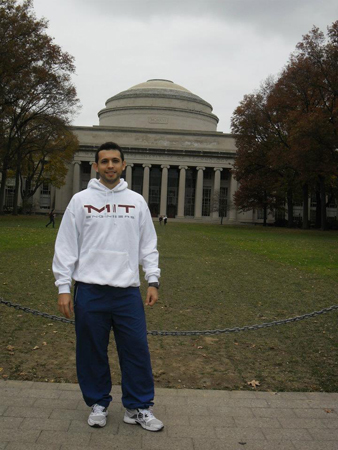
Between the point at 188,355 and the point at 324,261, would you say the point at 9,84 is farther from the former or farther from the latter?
the point at 188,355

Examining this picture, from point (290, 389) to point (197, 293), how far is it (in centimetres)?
602

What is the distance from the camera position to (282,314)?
923 centimetres

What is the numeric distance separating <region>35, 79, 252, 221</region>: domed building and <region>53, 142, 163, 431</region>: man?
69594 millimetres

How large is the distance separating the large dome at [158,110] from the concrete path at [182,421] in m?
77.4

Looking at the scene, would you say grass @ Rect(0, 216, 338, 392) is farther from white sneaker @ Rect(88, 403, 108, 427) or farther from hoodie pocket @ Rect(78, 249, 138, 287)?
hoodie pocket @ Rect(78, 249, 138, 287)

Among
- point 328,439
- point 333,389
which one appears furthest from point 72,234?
point 333,389

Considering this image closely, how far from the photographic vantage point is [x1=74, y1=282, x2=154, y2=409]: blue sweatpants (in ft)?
14.2

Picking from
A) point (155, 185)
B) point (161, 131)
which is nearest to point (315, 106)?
point (161, 131)

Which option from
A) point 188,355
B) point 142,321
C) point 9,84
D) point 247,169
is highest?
point 9,84

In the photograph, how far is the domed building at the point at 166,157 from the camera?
76562mm

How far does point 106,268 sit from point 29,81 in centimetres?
3601

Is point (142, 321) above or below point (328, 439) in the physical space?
above

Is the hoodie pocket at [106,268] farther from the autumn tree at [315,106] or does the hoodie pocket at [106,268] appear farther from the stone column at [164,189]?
the stone column at [164,189]

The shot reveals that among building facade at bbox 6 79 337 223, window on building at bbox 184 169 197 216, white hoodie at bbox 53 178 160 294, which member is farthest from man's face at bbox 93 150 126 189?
window on building at bbox 184 169 197 216
